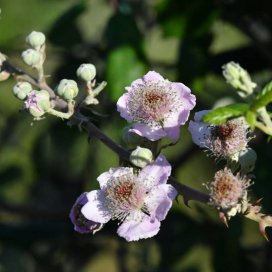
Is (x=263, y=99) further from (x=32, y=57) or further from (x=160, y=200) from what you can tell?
(x=32, y=57)

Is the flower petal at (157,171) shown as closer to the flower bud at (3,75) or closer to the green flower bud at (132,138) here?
the green flower bud at (132,138)

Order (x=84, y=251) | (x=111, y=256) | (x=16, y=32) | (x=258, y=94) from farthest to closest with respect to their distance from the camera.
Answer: (x=111, y=256) < (x=84, y=251) < (x=16, y=32) < (x=258, y=94)

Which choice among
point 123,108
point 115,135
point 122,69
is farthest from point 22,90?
point 115,135

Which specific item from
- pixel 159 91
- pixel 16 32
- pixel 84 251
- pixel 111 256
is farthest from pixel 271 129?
pixel 111 256

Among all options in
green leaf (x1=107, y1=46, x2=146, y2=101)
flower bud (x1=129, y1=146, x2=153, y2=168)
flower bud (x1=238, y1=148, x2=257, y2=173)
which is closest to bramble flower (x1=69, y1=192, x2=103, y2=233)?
flower bud (x1=129, y1=146, x2=153, y2=168)

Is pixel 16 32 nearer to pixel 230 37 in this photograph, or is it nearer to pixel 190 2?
pixel 190 2

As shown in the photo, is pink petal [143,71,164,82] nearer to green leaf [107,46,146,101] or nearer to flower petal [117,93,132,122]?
flower petal [117,93,132,122]
